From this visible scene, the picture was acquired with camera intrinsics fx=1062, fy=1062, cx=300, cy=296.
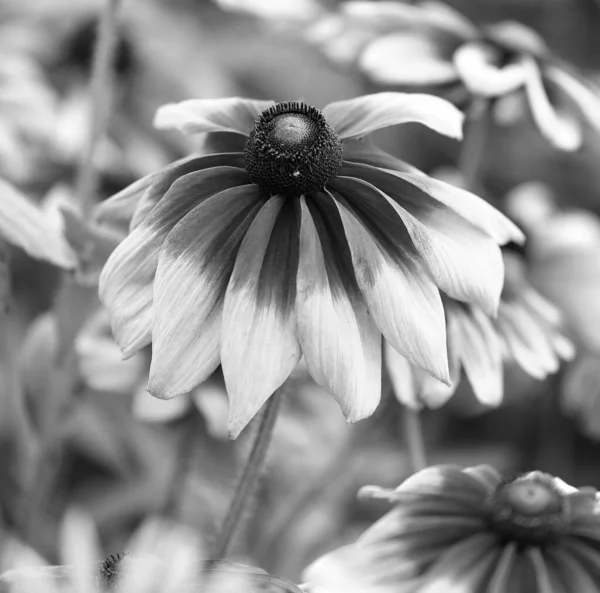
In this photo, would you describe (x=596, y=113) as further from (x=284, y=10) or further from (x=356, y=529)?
(x=356, y=529)

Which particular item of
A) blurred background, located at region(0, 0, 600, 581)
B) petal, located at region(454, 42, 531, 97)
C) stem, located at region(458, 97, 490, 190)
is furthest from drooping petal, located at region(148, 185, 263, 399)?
stem, located at region(458, 97, 490, 190)

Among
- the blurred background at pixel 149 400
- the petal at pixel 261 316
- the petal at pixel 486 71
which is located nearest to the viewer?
the petal at pixel 261 316

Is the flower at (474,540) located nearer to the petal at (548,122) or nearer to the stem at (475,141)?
the petal at (548,122)

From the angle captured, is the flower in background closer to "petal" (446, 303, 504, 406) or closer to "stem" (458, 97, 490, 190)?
"stem" (458, 97, 490, 190)

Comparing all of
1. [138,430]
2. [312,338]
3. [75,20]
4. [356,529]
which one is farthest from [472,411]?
[75,20]

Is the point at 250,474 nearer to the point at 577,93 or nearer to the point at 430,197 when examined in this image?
the point at 430,197

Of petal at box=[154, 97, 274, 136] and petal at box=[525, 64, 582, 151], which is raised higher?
petal at box=[525, 64, 582, 151]

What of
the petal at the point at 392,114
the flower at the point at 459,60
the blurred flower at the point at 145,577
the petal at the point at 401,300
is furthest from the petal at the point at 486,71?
the blurred flower at the point at 145,577
